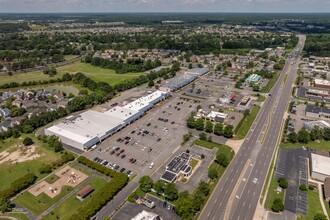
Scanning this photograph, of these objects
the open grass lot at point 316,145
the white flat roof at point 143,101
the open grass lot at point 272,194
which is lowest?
the open grass lot at point 272,194

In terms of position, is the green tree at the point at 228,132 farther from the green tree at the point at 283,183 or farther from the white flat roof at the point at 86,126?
the white flat roof at the point at 86,126

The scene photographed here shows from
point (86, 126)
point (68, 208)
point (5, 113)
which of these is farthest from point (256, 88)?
point (5, 113)

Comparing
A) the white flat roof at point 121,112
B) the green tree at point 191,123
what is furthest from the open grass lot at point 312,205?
the white flat roof at point 121,112

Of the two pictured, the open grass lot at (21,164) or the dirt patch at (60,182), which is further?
the open grass lot at (21,164)

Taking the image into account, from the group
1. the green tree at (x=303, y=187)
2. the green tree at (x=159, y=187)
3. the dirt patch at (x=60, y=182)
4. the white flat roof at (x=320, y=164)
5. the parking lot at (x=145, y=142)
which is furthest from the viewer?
the parking lot at (x=145, y=142)

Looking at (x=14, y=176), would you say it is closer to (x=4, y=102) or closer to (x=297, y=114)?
(x=4, y=102)

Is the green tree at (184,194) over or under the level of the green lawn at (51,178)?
over

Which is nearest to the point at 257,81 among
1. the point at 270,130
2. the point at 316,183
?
the point at 270,130
